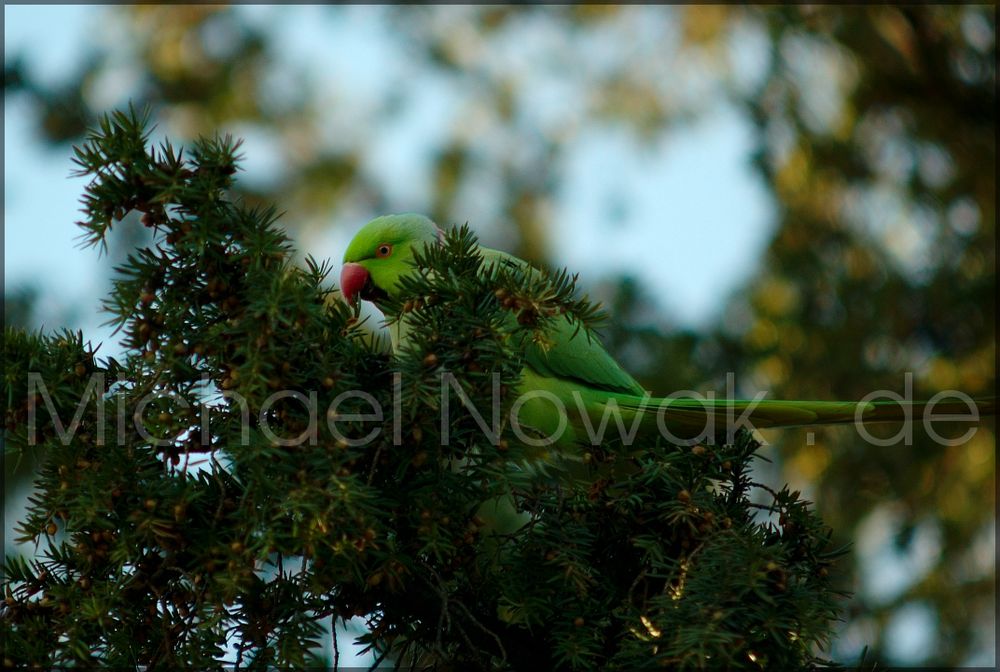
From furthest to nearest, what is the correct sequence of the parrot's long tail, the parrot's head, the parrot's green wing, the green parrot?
the parrot's head
the parrot's green wing
the green parrot
the parrot's long tail

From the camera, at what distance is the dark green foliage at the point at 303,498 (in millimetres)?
1950

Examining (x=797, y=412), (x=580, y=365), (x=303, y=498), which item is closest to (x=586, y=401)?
(x=580, y=365)

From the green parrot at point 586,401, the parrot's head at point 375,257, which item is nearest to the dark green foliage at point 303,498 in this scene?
the green parrot at point 586,401

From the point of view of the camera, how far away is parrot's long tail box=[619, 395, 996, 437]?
3.02 m

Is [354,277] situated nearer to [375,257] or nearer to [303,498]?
[375,257]

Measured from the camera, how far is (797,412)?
316 centimetres

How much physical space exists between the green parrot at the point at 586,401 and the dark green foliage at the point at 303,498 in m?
0.79

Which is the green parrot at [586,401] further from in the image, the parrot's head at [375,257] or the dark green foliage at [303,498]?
the dark green foliage at [303,498]

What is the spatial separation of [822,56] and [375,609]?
16.0 ft

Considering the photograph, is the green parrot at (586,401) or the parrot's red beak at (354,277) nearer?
the green parrot at (586,401)

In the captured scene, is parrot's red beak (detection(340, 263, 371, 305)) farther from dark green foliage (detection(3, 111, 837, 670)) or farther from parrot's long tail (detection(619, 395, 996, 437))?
dark green foliage (detection(3, 111, 837, 670))

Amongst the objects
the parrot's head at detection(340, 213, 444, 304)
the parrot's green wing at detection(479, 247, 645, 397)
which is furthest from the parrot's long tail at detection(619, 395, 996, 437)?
the parrot's head at detection(340, 213, 444, 304)

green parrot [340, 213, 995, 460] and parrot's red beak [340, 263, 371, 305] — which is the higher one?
parrot's red beak [340, 263, 371, 305]

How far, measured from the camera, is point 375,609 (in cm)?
217
